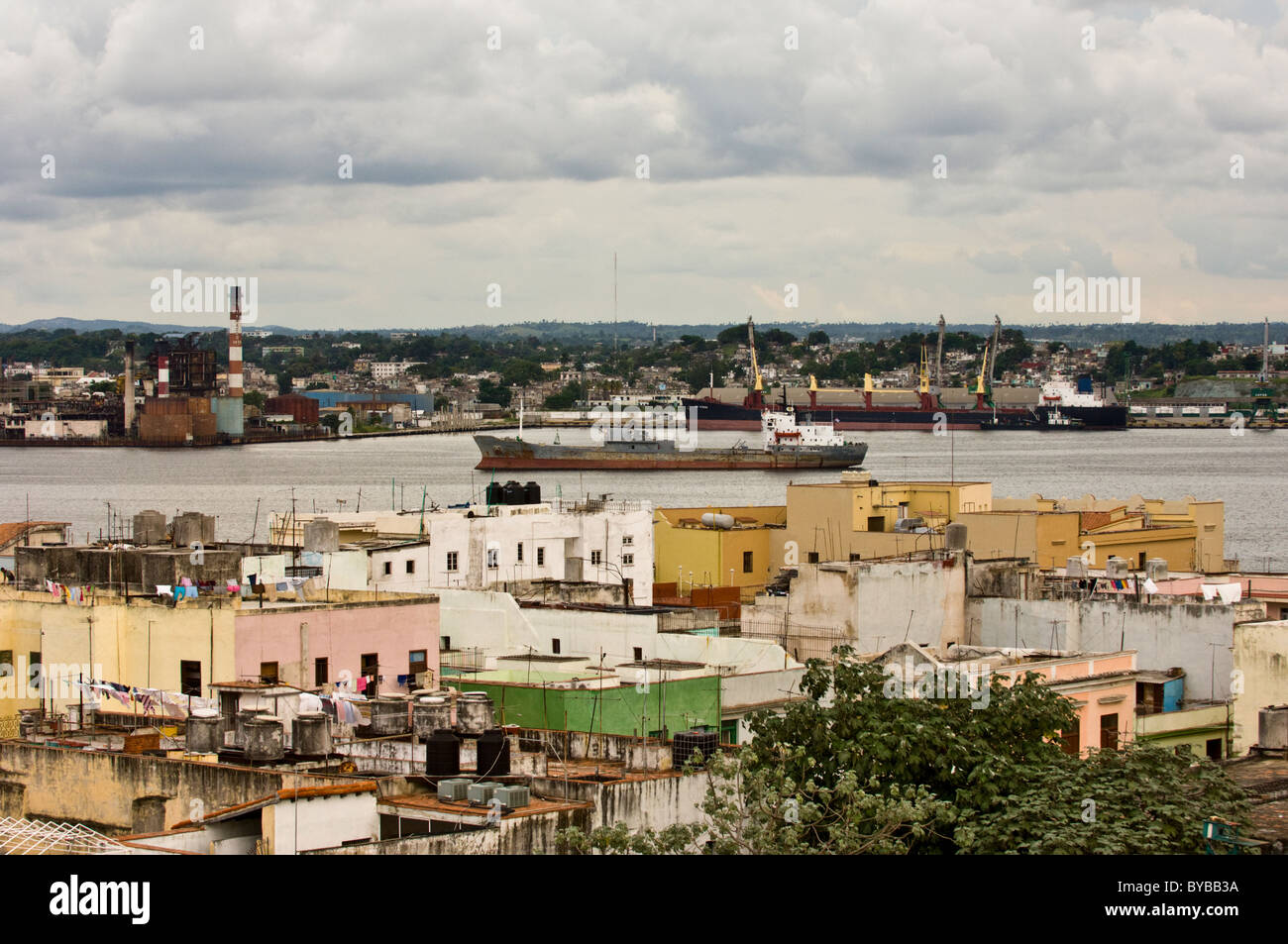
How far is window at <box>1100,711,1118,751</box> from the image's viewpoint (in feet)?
46.0

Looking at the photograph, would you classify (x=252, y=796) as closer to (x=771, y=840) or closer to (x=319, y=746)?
(x=319, y=746)

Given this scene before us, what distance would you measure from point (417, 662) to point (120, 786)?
6.16 m

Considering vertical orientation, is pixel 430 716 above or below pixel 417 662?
above

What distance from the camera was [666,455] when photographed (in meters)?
110

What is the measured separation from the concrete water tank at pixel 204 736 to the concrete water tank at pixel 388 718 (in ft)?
3.14

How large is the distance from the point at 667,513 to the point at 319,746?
22.6m

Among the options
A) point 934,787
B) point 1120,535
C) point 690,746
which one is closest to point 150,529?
point 690,746

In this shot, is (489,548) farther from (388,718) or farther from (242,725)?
(242,725)

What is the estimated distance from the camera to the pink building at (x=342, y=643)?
565 inches

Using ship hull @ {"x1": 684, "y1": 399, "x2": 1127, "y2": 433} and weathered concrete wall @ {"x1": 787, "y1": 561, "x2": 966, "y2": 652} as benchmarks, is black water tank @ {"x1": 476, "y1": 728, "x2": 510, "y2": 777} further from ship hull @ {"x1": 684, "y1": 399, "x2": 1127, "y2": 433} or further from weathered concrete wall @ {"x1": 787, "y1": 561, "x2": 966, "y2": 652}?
ship hull @ {"x1": 684, "y1": 399, "x2": 1127, "y2": 433}

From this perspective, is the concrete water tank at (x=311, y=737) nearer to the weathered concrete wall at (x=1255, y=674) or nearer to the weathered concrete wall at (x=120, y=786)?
the weathered concrete wall at (x=120, y=786)

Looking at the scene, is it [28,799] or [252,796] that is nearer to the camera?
[252,796]
